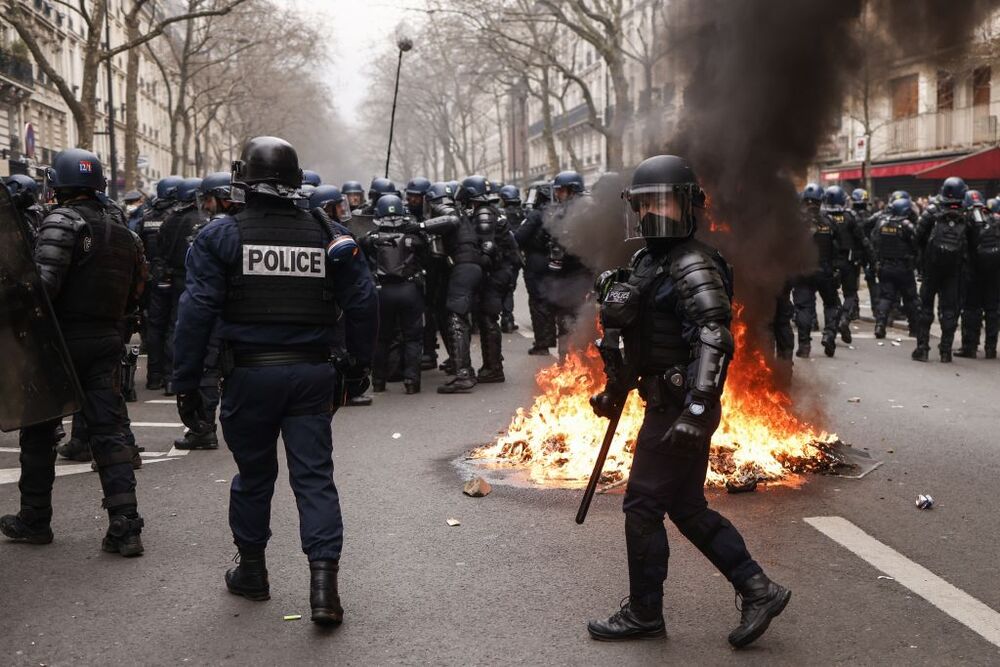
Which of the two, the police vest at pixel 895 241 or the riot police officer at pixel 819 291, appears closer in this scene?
the riot police officer at pixel 819 291

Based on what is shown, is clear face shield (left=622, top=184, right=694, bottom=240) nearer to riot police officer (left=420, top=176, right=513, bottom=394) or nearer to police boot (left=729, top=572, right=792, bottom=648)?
police boot (left=729, top=572, right=792, bottom=648)

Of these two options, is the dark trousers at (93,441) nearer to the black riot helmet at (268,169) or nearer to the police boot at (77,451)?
the black riot helmet at (268,169)

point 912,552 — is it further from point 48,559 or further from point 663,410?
point 48,559

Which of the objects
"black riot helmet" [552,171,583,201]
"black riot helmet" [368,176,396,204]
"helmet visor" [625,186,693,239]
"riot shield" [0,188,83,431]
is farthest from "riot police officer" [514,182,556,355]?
"helmet visor" [625,186,693,239]

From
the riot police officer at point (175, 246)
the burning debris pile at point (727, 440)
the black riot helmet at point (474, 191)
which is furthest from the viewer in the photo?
the black riot helmet at point (474, 191)

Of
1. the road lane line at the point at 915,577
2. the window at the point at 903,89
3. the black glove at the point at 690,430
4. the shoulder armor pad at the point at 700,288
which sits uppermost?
the window at the point at 903,89

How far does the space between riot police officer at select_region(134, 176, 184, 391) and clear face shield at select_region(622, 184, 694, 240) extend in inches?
261

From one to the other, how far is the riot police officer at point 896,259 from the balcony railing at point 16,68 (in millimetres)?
25894

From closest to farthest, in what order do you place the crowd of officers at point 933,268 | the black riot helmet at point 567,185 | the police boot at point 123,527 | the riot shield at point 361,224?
the police boot at point 123,527 → the riot shield at point 361,224 → the black riot helmet at point 567,185 → the crowd of officers at point 933,268

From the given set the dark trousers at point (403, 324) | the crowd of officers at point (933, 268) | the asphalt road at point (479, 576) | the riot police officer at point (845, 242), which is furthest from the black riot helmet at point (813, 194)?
the asphalt road at point (479, 576)

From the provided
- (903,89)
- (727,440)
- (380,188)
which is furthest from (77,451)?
(903,89)

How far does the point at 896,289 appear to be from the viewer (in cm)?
1463

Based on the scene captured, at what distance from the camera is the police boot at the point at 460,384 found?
10.5 meters

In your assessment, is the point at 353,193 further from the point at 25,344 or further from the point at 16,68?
the point at 16,68
